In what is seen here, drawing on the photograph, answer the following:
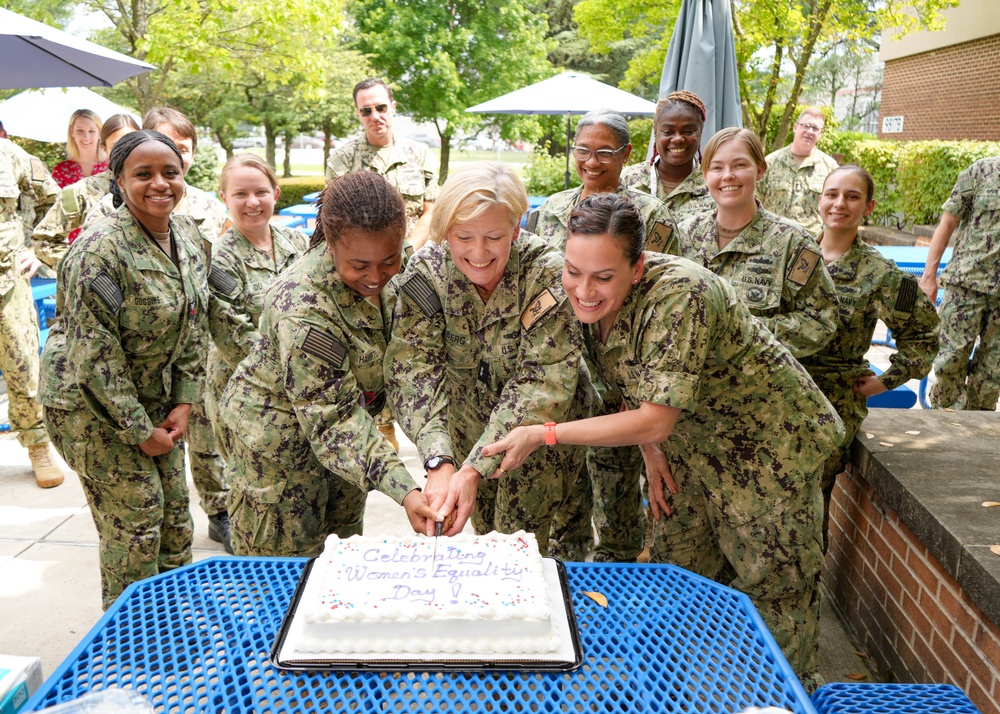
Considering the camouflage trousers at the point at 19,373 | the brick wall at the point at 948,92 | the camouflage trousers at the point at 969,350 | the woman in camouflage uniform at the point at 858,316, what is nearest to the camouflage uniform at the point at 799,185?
the camouflage trousers at the point at 969,350

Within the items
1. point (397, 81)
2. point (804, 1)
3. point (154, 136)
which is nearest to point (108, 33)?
point (397, 81)

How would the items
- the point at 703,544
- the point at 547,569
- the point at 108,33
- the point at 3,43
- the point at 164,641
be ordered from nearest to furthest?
1. the point at 164,641
2. the point at 547,569
3. the point at 703,544
4. the point at 3,43
5. the point at 108,33

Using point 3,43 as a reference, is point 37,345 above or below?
below

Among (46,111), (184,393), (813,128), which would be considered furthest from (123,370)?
(46,111)

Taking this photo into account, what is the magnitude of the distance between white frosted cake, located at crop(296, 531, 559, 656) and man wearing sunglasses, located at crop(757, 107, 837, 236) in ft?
20.8

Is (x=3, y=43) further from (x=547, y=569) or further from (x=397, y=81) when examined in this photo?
(x=397, y=81)

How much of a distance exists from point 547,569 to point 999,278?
443 cm

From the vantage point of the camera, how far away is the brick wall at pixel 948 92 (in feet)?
47.1

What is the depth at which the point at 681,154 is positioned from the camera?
155 inches

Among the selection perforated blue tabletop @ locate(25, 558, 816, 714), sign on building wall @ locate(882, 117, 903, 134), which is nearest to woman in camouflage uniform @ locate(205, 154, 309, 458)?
perforated blue tabletop @ locate(25, 558, 816, 714)

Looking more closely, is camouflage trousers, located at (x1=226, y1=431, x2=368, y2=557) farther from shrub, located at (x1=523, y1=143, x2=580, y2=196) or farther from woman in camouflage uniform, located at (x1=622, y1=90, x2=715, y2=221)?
shrub, located at (x1=523, y1=143, x2=580, y2=196)

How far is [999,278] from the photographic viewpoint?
16.7ft

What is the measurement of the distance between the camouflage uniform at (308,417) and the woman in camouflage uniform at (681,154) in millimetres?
1920

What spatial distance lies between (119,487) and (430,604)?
1.67m
